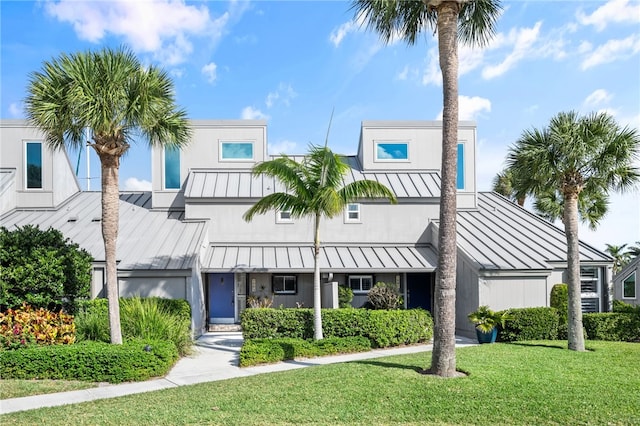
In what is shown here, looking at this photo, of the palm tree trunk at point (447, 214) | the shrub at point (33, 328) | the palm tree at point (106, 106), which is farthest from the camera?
the palm tree at point (106, 106)

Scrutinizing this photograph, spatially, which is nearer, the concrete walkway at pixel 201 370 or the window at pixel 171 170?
the concrete walkway at pixel 201 370

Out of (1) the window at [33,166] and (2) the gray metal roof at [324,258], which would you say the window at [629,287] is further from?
(1) the window at [33,166]

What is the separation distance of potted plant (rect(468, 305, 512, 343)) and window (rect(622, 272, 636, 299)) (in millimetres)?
11362

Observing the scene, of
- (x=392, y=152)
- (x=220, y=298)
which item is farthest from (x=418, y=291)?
(x=220, y=298)

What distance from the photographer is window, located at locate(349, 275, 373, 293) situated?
20797 mm

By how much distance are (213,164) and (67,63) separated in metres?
11.2

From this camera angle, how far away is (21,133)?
22.5m

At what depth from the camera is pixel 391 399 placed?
867cm

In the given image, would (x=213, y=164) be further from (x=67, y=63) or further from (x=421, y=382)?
(x=421, y=382)

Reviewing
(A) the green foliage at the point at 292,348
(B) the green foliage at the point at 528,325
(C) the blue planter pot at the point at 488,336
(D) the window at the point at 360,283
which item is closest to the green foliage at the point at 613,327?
(B) the green foliage at the point at 528,325

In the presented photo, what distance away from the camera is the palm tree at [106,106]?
11.8 m

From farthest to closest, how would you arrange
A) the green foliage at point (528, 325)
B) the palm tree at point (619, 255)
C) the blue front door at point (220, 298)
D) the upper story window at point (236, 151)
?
the palm tree at point (619, 255)
the upper story window at point (236, 151)
the blue front door at point (220, 298)
the green foliage at point (528, 325)

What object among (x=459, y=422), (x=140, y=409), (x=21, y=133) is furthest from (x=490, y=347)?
(x=21, y=133)

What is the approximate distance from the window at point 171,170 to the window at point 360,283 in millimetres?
9156
